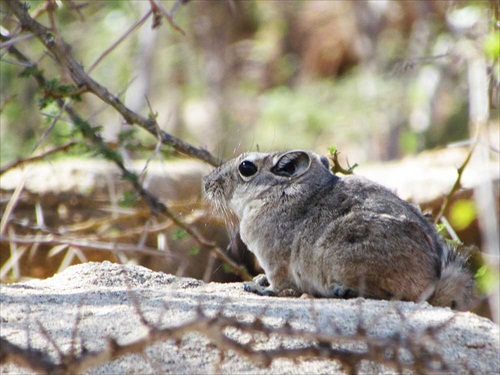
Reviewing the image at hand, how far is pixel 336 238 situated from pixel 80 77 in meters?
2.36

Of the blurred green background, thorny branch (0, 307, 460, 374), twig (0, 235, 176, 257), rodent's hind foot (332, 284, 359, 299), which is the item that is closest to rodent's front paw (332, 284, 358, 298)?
rodent's hind foot (332, 284, 359, 299)

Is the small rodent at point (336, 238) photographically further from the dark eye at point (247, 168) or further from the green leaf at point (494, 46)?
the green leaf at point (494, 46)

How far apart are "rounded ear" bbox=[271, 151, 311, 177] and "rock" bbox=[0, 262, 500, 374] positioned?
1.01 metres

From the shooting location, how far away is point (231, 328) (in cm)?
376

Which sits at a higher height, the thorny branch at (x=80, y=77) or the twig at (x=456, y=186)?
the thorny branch at (x=80, y=77)

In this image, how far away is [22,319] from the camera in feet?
13.3

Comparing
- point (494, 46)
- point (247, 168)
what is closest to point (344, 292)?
point (247, 168)

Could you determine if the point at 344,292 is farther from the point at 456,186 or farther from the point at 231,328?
the point at 456,186

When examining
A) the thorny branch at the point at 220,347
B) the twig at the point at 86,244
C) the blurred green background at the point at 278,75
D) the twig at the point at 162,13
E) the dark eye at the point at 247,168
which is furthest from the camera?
the blurred green background at the point at 278,75

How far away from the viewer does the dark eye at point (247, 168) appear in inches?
225

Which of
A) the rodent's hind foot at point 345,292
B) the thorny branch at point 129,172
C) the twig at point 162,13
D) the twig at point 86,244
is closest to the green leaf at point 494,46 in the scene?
the rodent's hind foot at point 345,292

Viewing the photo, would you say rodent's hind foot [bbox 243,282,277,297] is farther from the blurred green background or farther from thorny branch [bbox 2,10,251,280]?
the blurred green background

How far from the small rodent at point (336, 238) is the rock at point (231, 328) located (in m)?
0.33

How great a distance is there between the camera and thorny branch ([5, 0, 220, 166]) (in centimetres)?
583
